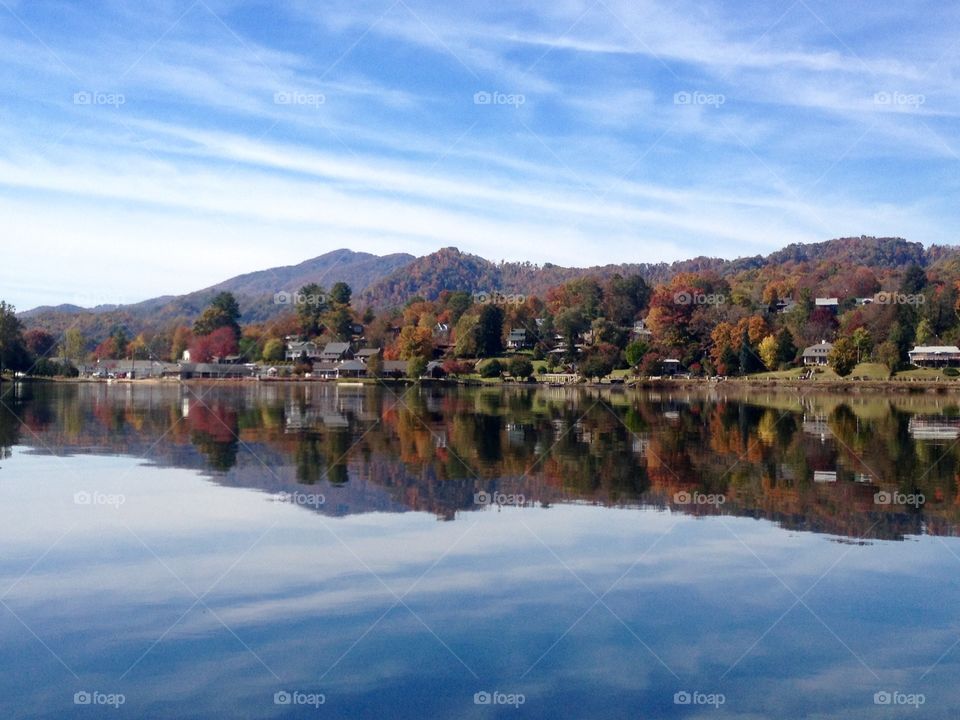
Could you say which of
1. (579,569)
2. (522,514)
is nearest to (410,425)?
(522,514)

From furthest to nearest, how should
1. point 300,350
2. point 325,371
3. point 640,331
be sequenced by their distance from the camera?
1. point 300,350
2. point 640,331
3. point 325,371

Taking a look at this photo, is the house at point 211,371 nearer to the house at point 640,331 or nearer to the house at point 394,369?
the house at point 394,369

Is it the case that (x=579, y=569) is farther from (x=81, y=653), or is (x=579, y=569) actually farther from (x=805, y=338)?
(x=805, y=338)

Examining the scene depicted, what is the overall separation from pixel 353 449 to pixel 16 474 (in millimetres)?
7914

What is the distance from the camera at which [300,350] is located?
357ft

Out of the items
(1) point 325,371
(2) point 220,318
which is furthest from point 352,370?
(2) point 220,318

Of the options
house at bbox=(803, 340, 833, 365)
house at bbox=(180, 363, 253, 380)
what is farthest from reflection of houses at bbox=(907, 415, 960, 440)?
house at bbox=(180, 363, 253, 380)

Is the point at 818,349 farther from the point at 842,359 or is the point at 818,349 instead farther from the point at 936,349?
the point at 842,359

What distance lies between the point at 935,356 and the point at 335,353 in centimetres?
6281

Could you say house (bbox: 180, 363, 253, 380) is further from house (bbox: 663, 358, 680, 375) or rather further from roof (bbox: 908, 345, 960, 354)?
roof (bbox: 908, 345, 960, 354)

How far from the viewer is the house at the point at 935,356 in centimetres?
7869

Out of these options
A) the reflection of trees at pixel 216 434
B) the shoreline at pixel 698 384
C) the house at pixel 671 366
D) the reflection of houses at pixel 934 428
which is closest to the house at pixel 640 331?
the house at pixel 671 366

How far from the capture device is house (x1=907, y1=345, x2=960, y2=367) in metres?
78.7

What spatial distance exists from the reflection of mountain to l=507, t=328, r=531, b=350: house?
63631mm
